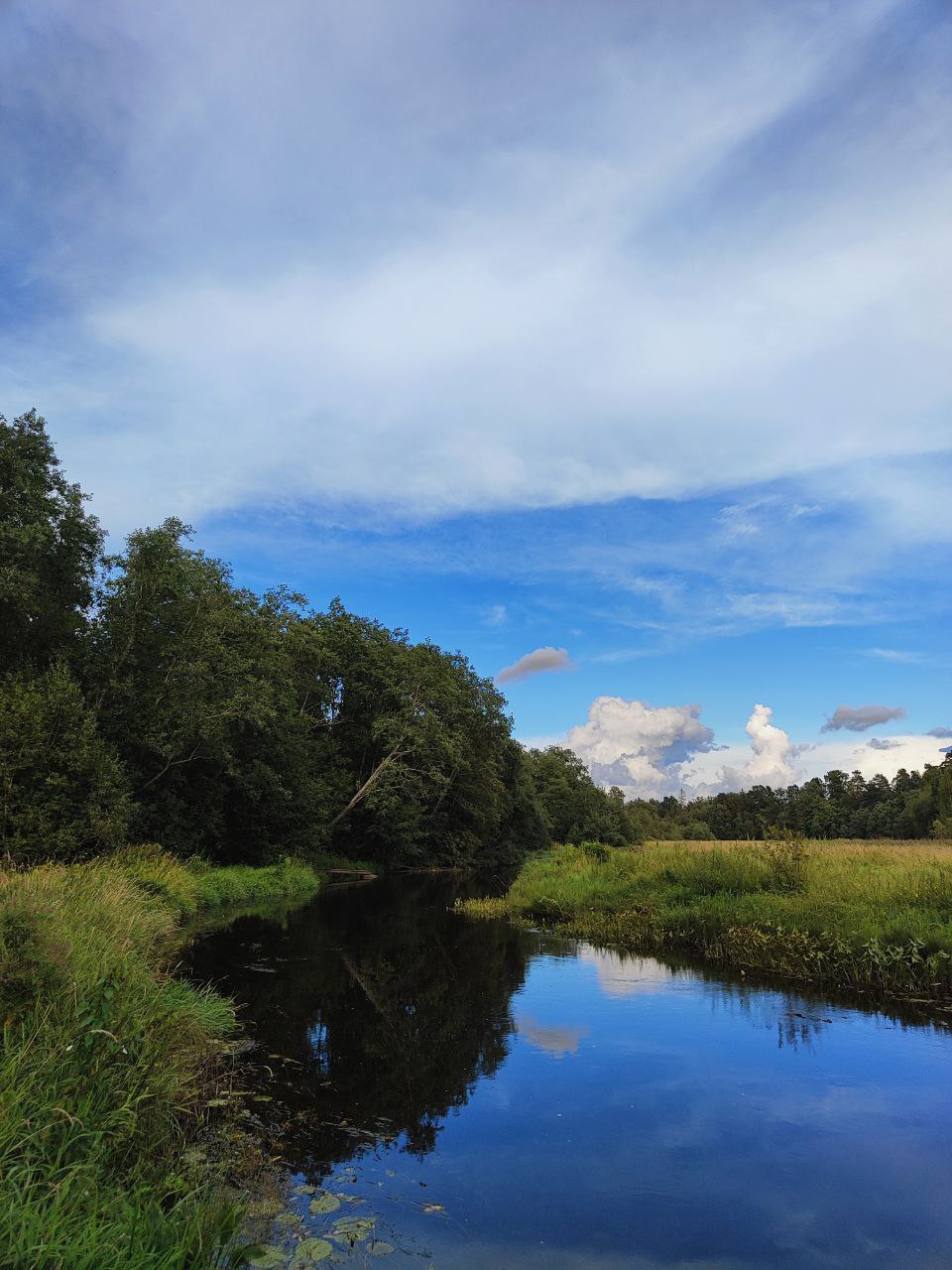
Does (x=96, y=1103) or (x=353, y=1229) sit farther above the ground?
(x=96, y=1103)

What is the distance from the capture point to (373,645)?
51.7 meters

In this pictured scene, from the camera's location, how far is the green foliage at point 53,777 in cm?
2131

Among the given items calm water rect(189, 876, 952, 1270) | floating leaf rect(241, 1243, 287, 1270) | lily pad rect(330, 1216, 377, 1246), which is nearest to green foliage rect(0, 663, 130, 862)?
calm water rect(189, 876, 952, 1270)

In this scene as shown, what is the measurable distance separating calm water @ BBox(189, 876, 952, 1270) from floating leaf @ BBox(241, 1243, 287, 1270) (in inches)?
13.9

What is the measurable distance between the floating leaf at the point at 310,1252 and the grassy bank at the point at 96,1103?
50cm

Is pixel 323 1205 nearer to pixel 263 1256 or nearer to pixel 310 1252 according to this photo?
pixel 310 1252

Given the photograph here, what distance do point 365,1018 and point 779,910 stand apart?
31.3 ft

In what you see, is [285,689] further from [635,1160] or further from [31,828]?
[635,1160]

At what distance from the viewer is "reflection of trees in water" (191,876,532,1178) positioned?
7.76 meters

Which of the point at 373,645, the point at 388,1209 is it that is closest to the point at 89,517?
the point at 373,645

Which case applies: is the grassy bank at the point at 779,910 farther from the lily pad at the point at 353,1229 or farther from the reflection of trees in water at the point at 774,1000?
the lily pad at the point at 353,1229

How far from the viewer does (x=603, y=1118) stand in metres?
8.16

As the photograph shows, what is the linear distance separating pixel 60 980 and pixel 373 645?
148 ft

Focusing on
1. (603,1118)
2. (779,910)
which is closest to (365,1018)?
(603,1118)
